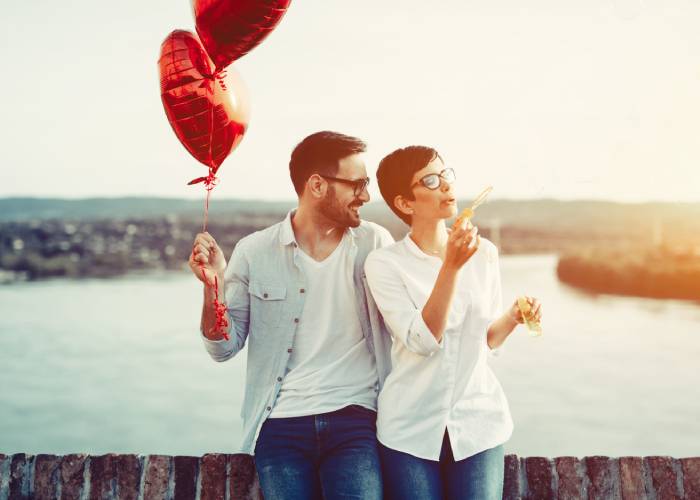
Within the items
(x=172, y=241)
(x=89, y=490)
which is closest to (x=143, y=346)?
(x=172, y=241)

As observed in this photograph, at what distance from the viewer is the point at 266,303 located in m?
2.72

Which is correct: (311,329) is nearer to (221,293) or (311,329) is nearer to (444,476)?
(221,293)

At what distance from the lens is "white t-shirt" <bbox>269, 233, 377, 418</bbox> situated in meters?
2.58

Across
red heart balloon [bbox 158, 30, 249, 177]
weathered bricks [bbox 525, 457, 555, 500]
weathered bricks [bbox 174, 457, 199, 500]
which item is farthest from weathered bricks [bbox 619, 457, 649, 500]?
red heart balloon [bbox 158, 30, 249, 177]

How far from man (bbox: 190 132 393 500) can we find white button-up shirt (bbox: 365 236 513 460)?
0.42 ft

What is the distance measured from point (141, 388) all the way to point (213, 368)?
571cm

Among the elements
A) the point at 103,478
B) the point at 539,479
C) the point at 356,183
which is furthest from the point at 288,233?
A: the point at 539,479

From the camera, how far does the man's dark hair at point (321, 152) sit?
274 cm

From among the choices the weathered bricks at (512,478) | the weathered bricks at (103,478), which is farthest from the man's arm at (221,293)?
the weathered bricks at (512,478)

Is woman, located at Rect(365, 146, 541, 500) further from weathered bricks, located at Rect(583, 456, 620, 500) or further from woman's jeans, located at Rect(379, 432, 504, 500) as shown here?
weathered bricks, located at Rect(583, 456, 620, 500)

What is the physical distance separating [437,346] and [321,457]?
541mm

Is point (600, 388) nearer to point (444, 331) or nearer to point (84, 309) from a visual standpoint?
point (84, 309)

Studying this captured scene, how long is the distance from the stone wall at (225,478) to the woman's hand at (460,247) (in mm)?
926

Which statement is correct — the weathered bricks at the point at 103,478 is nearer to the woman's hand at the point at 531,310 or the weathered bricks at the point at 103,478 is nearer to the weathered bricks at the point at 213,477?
the weathered bricks at the point at 213,477
